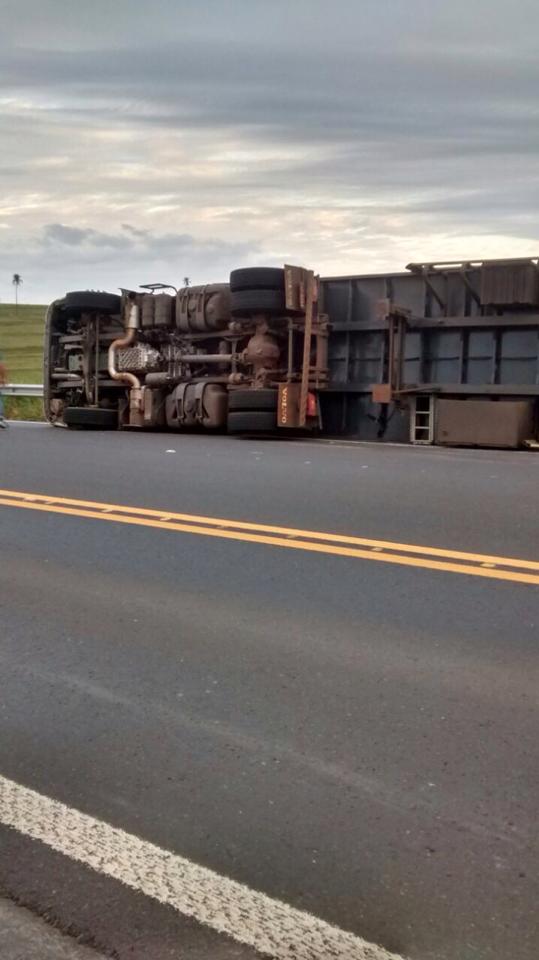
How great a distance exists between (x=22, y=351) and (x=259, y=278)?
192ft

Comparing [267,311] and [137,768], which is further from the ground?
[267,311]

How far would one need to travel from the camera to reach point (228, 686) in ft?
14.8

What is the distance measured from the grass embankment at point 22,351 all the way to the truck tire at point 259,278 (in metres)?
9.55

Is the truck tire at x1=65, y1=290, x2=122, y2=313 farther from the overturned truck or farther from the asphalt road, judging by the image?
the asphalt road

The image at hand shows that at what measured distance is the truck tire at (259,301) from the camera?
15773mm

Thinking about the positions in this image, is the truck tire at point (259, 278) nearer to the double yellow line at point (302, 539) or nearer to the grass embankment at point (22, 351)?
the double yellow line at point (302, 539)

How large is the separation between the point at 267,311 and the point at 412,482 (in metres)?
6.77

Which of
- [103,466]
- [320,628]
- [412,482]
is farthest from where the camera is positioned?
[103,466]

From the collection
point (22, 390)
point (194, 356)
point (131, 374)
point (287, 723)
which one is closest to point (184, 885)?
point (287, 723)

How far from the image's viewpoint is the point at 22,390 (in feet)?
85.1

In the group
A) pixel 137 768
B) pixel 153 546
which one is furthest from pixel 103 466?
pixel 137 768

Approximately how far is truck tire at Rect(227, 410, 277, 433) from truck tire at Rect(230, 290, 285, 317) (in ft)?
5.12

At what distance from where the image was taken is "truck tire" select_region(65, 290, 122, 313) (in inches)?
730

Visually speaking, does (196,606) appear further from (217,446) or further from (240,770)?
(217,446)
